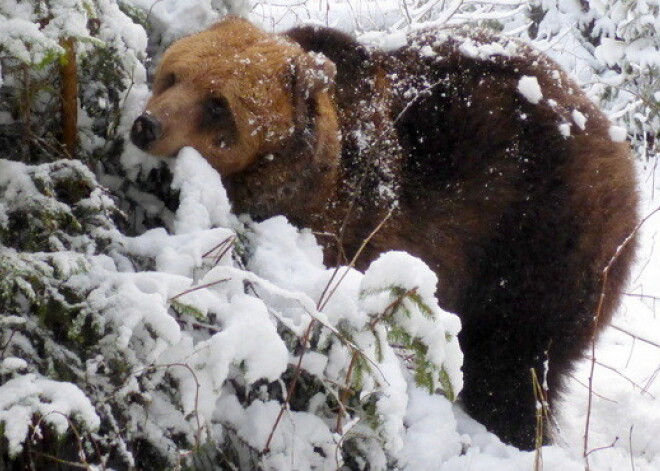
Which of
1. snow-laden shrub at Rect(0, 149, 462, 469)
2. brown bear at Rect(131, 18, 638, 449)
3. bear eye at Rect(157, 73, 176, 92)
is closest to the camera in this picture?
snow-laden shrub at Rect(0, 149, 462, 469)

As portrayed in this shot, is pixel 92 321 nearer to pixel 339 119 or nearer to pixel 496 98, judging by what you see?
pixel 339 119

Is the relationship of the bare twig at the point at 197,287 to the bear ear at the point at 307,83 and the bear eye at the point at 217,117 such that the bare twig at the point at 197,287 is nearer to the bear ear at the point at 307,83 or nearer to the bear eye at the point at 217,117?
the bear eye at the point at 217,117

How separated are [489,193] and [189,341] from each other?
2.08m

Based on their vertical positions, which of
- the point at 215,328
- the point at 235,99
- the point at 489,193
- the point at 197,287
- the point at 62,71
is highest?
the point at 62,71

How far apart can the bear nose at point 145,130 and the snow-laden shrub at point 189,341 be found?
0.79 ft

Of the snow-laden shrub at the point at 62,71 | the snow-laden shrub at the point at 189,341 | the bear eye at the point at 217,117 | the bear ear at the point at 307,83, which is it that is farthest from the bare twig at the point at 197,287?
the bear ear at the point at 307,83

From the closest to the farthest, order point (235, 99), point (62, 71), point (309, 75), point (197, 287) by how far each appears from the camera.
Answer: point (197, 287)
point (62, 71)
point (235, 99)
point (309, 75)

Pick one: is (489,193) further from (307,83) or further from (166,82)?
(166,82)

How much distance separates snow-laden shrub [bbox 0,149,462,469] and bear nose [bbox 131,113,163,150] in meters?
0.24

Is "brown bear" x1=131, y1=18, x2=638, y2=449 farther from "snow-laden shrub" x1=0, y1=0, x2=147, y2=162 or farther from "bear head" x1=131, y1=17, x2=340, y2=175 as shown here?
"snow-laden shrub" x1=0, y1=0, x2=147, y2=162

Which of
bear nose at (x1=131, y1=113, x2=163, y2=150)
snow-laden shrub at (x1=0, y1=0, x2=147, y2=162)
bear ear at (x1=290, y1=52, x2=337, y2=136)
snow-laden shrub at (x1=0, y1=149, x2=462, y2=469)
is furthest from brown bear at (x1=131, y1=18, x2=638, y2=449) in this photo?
snow-laden shrub at (x1=0, y1=149, x2=462, y2=469)

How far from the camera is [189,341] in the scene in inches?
92.4

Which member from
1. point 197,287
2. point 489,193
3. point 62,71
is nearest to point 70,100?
point 62,71

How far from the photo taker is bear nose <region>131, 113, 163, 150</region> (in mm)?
2939
